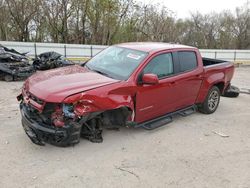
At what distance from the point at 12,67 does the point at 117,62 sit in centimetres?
635

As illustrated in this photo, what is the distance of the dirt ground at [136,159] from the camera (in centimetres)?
371

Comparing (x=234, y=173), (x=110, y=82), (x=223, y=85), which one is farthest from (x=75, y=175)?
(x=223, y=85)

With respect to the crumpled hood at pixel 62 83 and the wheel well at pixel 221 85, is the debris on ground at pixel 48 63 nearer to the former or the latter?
the wheel well at pixel 221 85

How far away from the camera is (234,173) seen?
4.07 m

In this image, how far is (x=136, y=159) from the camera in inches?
170

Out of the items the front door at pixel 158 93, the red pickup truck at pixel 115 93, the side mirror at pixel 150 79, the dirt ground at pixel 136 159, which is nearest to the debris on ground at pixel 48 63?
the dirt ground at pixel 136 159

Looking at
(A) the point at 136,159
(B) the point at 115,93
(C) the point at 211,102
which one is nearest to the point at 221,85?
(C) the point at 211,102

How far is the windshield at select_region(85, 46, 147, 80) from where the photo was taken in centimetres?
493

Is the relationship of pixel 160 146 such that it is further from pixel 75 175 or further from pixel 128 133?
pixel 75 175

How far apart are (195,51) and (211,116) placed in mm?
1623

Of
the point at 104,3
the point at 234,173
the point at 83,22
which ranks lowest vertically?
the point at 234,173

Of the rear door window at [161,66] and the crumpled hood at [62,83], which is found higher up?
the rear door window at [161,66]

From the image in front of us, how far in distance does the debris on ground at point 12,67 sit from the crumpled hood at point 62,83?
232 inches

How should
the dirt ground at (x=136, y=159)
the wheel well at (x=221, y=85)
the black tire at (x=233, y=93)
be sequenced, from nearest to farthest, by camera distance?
1. the dirt ground at (x=136, y=159)
2. the wheel well at (x=221, y=85)
3. the black tire at (x=233, y=93)
